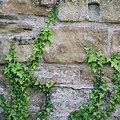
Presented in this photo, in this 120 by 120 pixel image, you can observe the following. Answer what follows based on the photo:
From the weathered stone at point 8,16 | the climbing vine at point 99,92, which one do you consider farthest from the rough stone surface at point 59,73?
the weathered stone at point 8,16

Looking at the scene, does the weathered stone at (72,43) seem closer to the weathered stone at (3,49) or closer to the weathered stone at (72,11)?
the weathered stone at (72,11)

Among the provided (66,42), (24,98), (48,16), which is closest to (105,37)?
(66,42)

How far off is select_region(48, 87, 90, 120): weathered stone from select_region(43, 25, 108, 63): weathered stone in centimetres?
20

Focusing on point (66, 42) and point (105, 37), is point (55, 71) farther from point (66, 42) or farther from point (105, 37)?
point (105, 37)

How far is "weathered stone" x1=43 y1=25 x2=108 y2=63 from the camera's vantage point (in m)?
1.81

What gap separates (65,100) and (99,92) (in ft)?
0.72

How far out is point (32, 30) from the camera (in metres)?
1.81

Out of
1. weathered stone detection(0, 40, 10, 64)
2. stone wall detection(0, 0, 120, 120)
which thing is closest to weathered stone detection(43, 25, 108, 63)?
stone wall detection(0, 0, 120, 120)

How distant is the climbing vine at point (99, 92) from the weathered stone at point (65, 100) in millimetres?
32

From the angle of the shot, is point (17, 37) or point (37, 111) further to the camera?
point (37, 111)

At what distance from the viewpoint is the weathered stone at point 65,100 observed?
1.90m

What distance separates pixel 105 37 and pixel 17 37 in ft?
1.73

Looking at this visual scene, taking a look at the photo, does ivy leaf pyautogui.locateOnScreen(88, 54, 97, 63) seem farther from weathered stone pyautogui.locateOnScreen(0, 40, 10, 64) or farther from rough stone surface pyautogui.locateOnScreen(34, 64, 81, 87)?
weathered stone pyautogui.locateOnScreen(0, 40, 10, 64)

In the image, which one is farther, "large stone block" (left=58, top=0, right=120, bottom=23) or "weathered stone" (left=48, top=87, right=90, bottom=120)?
"weathered stone" (left=48, top=87, right=90, bottom=120)
